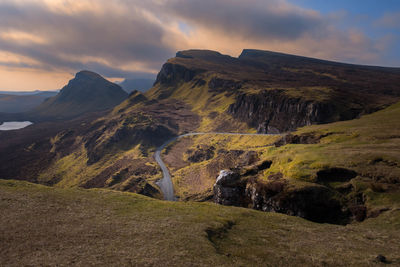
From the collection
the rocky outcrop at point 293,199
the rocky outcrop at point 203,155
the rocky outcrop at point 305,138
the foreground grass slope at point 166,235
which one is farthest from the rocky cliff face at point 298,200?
the rocky outcrop at point 203,155

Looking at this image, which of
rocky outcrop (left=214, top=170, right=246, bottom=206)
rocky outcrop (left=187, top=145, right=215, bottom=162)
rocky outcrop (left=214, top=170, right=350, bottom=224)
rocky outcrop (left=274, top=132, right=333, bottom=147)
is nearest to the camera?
rocky outcrop (left=214, top=170, right=350, bottom=224)

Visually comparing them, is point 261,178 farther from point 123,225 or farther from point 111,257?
point 111,257

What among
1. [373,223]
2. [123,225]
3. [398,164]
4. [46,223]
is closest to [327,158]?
[398,164]

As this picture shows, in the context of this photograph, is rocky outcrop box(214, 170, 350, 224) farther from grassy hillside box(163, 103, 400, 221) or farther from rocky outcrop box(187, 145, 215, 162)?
rocky outcrop box(187, 145, 215, 162)

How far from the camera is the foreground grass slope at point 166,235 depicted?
27625 millimetres

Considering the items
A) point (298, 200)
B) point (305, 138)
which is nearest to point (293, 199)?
point (298, 200)

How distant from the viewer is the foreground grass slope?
2762 cm

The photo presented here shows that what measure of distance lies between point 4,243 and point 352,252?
4827cm

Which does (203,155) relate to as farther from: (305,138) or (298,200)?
(298,200)

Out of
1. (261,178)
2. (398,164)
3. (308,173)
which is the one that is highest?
(398,164)

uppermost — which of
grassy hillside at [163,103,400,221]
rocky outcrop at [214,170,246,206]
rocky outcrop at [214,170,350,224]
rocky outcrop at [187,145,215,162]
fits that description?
grassy hillside at [163,103,400,221]

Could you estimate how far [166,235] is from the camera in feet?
110

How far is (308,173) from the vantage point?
201 ft

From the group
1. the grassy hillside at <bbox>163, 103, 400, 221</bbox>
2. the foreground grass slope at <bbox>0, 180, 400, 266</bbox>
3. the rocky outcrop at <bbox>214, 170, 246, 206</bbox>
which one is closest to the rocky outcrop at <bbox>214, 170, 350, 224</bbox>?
the rocky outcrop at <bbox>214, 170, 246, 206</bbox>
